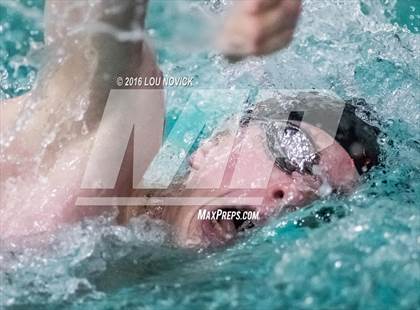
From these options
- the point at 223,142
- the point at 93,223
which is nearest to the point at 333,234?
the point at 223,142

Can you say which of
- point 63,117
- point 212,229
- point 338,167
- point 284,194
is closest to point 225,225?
point 212,229

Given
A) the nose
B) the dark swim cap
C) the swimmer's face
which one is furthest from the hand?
the nose

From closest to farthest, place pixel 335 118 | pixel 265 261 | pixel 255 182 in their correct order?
pixel 265 261 < pixel 255 182 < pixel 335 118

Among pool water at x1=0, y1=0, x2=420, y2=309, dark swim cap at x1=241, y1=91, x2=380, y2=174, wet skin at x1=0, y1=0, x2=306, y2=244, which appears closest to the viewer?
pool water at x1=0, y1=0, x2=420, y2=309

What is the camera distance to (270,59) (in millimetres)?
2303

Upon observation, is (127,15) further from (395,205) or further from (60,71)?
(395,205)

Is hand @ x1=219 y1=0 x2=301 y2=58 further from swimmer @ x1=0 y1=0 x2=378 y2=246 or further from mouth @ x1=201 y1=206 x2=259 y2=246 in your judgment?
mouth @ x1=201 y1=206 x2=259 y2=246

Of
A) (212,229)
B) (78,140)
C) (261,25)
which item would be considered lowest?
(212,229)

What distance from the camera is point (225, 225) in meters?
1.48

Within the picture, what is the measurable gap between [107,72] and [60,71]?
0.31 ft

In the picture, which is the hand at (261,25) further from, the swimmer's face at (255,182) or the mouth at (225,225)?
the mouth at (225,225)

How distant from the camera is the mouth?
1.46m

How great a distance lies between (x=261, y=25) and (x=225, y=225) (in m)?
0.46

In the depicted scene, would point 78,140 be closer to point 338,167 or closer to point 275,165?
point 275,165
